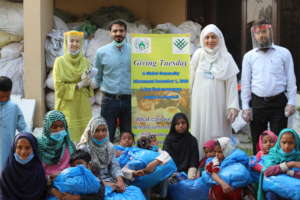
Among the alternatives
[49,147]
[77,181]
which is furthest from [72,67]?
[77,181]

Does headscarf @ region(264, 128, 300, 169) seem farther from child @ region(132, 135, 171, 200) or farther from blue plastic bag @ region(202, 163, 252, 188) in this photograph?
child @ region(132, 135, 171, 200)

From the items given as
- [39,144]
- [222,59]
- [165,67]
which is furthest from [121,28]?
[39,144]

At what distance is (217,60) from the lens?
5.71 m

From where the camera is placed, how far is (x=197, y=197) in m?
5.18

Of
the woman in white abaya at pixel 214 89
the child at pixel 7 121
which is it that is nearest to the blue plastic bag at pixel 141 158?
the woman in white abaya at pixel 214 89

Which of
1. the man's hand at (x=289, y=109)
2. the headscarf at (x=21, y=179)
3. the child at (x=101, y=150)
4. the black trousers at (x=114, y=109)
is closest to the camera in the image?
the headscarf at (x=21, y=179)

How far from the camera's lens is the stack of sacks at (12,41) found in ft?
28.4

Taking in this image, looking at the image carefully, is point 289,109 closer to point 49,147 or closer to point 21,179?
point 49,147

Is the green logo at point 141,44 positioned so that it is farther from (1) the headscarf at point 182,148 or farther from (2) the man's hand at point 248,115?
(2) the man's hand at point 248,115

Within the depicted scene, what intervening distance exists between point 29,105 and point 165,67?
9.10ft

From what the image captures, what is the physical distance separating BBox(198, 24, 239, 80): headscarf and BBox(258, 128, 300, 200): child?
3.81 ft

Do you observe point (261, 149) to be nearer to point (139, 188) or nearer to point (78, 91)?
point (139, 188)

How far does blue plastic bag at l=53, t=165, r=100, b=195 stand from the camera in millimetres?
4289

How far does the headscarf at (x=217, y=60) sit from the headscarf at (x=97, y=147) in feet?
4.91
